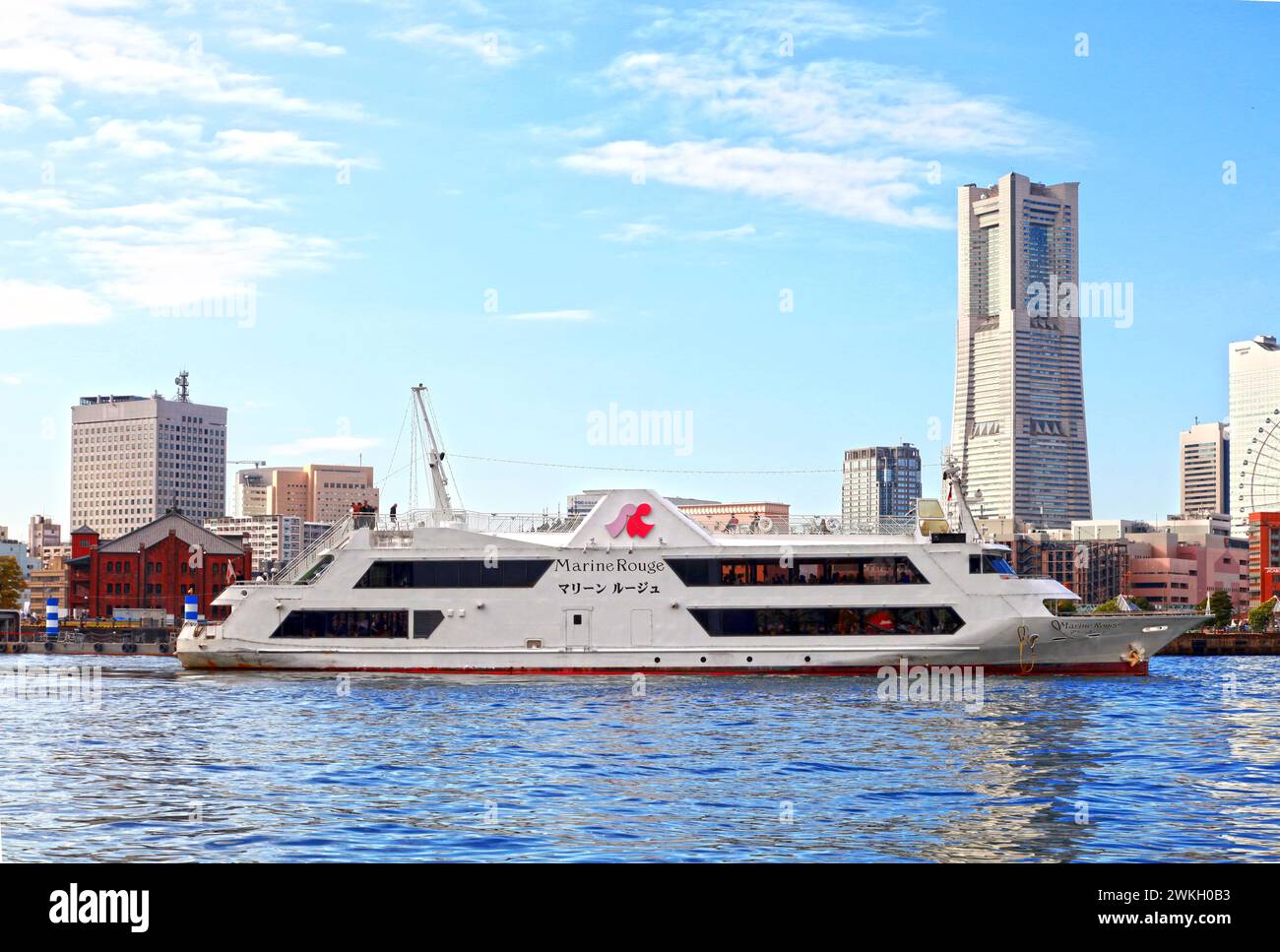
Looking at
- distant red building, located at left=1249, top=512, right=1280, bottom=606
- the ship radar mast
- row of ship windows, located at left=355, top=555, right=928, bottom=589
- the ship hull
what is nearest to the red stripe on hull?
the ship hull

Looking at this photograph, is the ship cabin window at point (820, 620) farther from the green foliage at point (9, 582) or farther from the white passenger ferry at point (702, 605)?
the green foliage at point (9, 582)

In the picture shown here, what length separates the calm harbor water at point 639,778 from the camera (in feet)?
45.5

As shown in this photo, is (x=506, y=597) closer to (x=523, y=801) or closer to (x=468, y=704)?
(x=468, y=704)

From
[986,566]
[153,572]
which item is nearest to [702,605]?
[986,566]

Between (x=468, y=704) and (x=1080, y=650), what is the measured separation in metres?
19.6

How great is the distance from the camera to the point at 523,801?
16734mm

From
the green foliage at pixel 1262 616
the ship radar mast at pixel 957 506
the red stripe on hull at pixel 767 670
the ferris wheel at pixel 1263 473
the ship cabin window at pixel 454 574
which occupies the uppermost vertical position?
the ferris wheel at pixel 1263 473

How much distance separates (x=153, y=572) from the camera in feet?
354

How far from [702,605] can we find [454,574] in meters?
7.62

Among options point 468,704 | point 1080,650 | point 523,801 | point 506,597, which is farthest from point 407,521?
point 523,801

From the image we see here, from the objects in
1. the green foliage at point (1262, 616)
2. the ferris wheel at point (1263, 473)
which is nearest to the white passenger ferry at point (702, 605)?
the ferris wheel at point (1263, 473)

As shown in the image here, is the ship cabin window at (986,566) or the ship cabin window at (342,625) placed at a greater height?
the ship cabin window at (986,566)

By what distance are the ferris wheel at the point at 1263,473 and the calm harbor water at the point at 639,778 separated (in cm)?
10045
